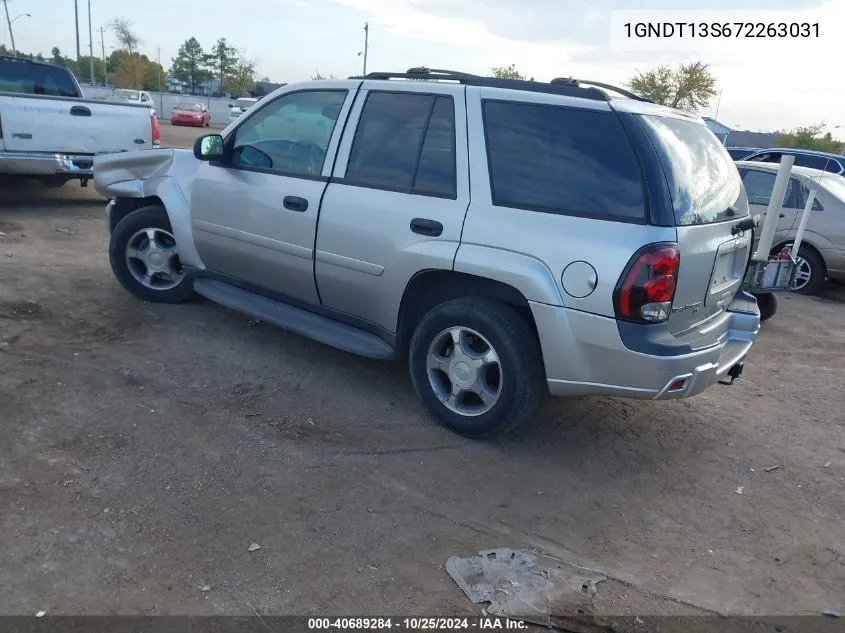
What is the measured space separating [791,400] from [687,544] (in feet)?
7.98

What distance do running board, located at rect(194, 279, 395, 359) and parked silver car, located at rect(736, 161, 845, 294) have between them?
246 inches

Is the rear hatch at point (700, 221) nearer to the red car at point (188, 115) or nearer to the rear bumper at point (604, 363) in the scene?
the rear bumper at point (604, 363)

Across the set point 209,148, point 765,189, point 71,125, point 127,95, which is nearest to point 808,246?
point 765,189

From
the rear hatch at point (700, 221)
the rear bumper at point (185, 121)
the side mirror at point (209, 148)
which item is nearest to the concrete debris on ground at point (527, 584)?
the rear hatch at point (700, 221)

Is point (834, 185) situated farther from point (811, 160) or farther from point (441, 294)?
point (441, 294)

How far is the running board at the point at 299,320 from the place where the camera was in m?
4.34

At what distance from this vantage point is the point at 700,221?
11.7 ft

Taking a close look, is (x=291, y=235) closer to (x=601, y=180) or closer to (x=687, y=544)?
(x=601, y=180)

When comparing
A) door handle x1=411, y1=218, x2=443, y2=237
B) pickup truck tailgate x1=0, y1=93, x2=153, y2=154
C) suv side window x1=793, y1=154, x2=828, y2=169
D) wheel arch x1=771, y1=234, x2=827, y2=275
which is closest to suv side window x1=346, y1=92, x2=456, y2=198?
door handle x1=411, y1=218, x2=443, y2=237

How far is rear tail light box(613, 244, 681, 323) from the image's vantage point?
329 cm

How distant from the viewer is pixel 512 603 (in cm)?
276

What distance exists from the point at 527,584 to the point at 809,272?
776cm

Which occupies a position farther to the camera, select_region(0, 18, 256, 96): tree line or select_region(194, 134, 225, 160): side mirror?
select_region(0, 18, 256, 96): tree line

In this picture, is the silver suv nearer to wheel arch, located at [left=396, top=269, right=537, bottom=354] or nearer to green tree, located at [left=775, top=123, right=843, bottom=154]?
wheel arch, located at [left=396, top=269, right=537, bottom=354]
